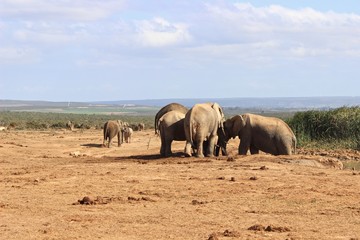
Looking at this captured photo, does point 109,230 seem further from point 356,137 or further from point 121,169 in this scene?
point 356,137

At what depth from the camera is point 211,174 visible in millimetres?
18641

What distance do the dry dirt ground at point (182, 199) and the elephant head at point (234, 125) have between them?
87.3 inches

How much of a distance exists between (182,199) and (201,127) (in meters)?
8.82

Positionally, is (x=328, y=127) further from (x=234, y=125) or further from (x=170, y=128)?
(x=170, y=128)

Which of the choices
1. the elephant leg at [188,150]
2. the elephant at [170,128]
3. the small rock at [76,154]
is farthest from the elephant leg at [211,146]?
the small rock at [76,154]

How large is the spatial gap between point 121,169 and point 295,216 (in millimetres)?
8042

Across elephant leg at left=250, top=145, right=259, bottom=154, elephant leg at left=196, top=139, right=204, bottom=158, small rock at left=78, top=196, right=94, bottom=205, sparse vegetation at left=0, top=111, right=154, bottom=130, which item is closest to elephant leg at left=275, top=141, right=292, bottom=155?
elephant leg at left=250, top=145, right=259, bottom=154

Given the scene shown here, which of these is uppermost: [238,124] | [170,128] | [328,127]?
[238,124]

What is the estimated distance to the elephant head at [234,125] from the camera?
80.8ft

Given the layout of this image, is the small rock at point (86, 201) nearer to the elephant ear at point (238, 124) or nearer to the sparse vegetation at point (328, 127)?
the elephant ear at point (238, 124)

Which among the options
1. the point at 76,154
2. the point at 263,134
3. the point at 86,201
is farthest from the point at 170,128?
the point at 86,201

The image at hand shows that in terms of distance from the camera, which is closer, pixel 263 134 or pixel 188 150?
pixel 188 150

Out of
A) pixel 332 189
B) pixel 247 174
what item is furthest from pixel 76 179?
pixel 332 189

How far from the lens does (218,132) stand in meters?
25.4
